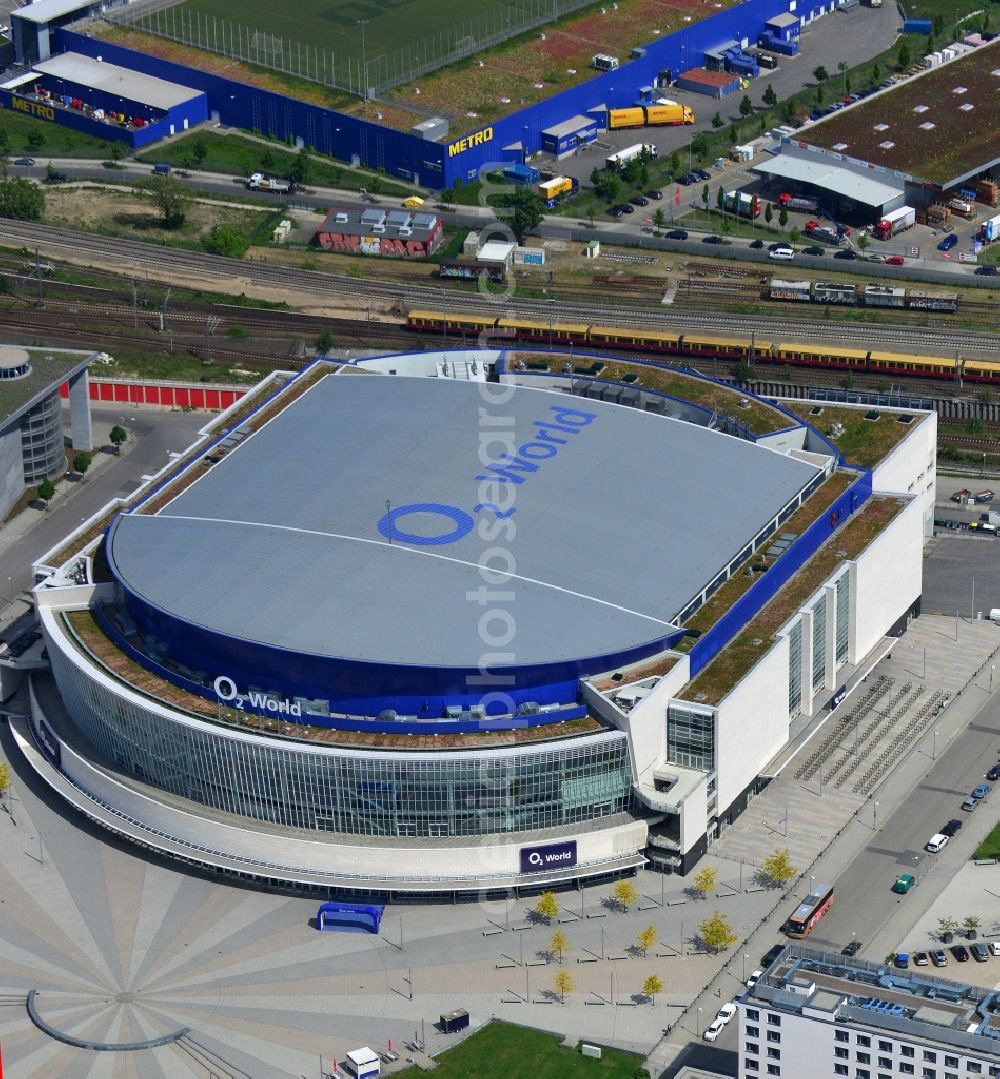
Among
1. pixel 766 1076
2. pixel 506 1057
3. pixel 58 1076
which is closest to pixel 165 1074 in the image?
pixel 58 1076

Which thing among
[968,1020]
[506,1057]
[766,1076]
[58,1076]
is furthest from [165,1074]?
[968,1020]

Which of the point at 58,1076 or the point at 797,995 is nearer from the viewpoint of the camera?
the point at 797,995

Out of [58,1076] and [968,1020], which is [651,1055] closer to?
[968,1020]

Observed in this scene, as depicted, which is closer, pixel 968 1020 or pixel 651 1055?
pixel 968 1020

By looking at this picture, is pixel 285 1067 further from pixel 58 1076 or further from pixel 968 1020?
pixel 968 1020

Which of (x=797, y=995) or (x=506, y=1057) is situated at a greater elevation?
(x=797, y=995)

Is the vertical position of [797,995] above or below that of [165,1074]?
above

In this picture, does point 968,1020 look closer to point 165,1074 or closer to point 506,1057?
point 506,1057
